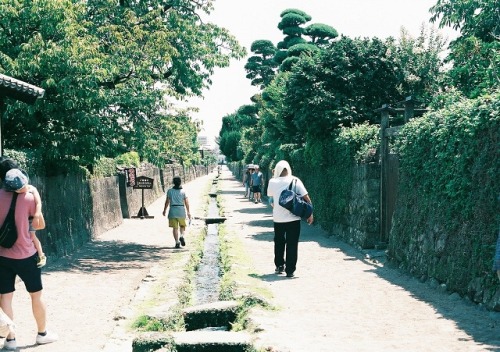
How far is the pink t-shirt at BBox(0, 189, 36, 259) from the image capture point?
616 cm

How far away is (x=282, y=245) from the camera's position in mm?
10602

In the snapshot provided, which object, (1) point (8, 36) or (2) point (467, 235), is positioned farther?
(1) point (8, 36)

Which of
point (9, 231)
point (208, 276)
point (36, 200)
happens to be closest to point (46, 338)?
point (9, 231)

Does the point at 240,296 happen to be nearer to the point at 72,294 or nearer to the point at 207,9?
the point at 72,294

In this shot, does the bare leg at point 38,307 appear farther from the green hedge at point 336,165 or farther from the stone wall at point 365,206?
the green hedge at point 336,165

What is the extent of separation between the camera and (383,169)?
13.3 m

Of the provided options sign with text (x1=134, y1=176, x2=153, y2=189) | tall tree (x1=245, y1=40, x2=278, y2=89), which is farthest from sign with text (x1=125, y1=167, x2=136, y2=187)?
tall tree (x1=245, y1=40, x2=278, y2=89)

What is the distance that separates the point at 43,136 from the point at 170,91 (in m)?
3.34

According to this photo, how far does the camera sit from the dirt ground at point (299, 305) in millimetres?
6301

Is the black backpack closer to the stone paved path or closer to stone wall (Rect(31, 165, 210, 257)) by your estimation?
the stone paved path

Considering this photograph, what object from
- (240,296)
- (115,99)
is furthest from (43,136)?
(240,296)

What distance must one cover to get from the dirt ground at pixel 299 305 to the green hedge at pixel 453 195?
0.41 meters

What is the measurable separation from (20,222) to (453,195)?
18.3 feet

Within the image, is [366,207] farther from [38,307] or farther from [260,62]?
[260,62]
